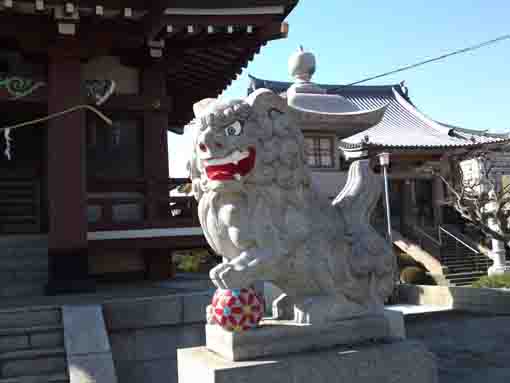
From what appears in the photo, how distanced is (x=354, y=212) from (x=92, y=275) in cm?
696

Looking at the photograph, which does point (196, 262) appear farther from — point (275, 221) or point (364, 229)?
point (275, 221)

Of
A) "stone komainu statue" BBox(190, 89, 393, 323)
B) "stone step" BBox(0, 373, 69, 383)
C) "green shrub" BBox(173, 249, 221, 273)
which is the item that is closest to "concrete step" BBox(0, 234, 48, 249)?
"stone step" BBox(0, 373, 69, 383)

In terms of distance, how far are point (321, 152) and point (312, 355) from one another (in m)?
16.2

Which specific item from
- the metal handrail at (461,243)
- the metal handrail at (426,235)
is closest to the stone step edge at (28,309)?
the metal handrail at (426,235)

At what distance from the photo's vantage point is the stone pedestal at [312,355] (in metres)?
3.35

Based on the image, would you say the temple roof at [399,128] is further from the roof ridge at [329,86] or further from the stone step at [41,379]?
the stone step at [41,379]

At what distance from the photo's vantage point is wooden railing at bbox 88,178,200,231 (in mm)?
9031

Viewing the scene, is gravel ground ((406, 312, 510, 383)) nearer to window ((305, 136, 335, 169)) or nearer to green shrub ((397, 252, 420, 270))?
green shrub ((397, 252, 420, 270))

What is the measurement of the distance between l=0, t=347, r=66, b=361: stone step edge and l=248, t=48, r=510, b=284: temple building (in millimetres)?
13008

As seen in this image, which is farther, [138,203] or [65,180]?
[138,203]

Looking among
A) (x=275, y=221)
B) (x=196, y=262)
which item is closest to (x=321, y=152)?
(x=196, y=262)

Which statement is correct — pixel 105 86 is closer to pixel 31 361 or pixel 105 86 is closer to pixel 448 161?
pixel 31 361

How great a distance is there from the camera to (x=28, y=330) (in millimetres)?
5637

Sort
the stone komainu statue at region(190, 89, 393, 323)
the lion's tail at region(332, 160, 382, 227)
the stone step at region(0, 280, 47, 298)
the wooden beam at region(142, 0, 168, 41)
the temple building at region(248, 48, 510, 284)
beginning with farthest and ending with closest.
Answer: the temple building at region(248, 48, 510, 284) < the wooden beam at region(142, 0, 168, 41) < the stone step at region(0, 280, 47, 298) < the lion's tail at region(332, 160, 382, 227) < the stone komainu statue at region(190, 89, 393, 323)
